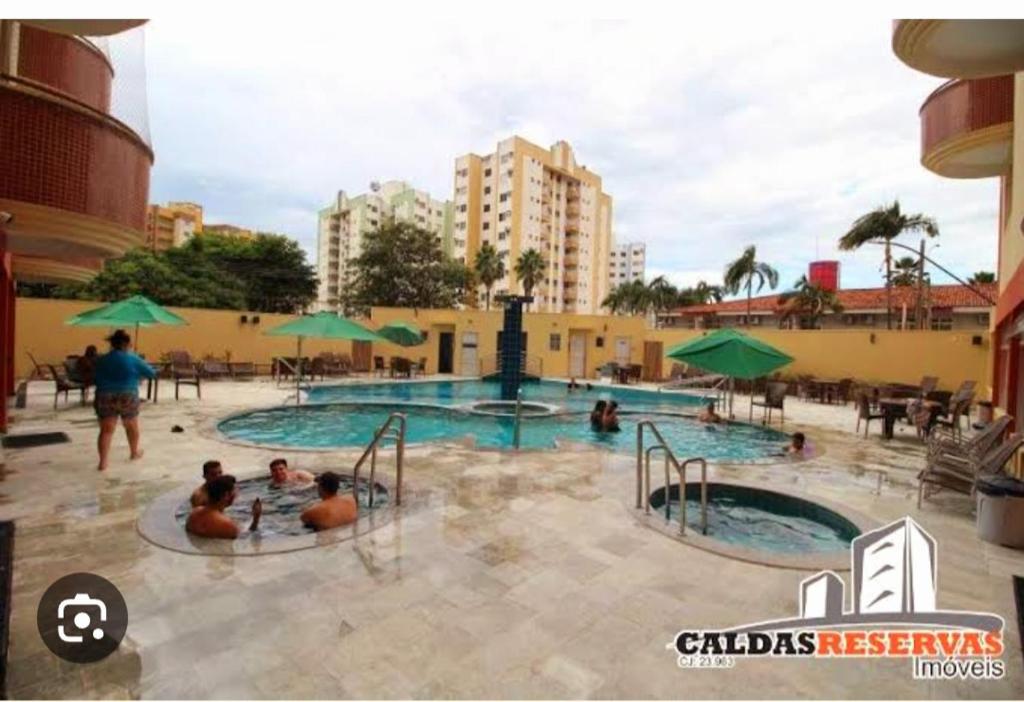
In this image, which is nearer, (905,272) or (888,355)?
(888,355)

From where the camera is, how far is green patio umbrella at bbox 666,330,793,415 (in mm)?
10953

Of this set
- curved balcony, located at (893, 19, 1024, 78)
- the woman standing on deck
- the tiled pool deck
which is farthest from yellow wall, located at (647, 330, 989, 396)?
the woman standing on deck

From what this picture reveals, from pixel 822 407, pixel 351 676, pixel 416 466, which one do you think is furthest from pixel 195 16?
pixel 822 407

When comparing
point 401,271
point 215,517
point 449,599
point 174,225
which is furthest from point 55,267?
point 174,225

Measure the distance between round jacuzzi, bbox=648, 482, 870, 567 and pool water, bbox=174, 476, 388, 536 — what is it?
3.29 metres

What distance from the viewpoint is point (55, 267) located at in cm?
1229

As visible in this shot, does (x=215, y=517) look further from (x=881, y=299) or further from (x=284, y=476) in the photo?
(x=881, y=299)

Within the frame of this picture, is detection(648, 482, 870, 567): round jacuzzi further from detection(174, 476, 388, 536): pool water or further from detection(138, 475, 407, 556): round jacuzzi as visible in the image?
detection(174, 476, 388, 536): pool water

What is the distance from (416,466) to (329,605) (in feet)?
12.3

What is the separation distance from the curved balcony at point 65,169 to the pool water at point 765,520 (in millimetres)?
7737

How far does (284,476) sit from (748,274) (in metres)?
36.2

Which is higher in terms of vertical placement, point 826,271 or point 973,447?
point 826,271

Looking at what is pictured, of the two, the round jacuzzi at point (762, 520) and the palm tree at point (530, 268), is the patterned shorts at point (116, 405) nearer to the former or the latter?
the round jacuzzi at point (762, 520)

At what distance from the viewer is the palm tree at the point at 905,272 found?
35050mm
